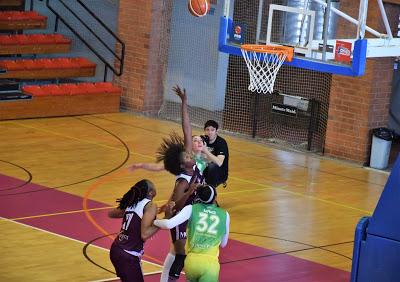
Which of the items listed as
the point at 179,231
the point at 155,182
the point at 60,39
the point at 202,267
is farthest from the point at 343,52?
the point at 60,39

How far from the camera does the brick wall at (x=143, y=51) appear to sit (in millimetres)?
21891

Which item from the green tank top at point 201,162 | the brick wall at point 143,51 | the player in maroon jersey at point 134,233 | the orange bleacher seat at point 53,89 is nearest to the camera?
the player in maroon jersey at point 134,233

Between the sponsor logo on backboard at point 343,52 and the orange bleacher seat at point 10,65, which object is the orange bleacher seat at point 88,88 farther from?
the sponsor logo on backboard at point 343,52

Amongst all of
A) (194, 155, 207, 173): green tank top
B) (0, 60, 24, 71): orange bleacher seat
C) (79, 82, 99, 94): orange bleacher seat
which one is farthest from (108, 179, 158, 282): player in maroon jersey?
(0, 60, 24, 71): orange bleacher seat

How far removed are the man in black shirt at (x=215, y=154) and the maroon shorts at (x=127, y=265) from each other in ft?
13.3

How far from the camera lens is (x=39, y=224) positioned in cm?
1338

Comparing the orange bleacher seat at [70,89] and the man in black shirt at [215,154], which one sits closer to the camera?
the man in black shirt at [215,154]

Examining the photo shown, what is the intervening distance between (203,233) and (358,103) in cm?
1049

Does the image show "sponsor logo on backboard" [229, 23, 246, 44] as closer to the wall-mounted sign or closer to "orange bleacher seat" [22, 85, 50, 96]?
the wall-mounted sign

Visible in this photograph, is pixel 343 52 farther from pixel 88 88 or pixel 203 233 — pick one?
pixel 88 88

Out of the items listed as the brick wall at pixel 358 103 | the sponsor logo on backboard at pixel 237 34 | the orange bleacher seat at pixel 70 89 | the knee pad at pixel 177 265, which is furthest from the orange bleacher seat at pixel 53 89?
the knee pad at pixel 177 265

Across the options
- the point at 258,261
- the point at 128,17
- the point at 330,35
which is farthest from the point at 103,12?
the point at 258,261

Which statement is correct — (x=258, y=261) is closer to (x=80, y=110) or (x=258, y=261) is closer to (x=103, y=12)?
(x=80, y=110)

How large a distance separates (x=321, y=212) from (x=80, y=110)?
25.6 feet
